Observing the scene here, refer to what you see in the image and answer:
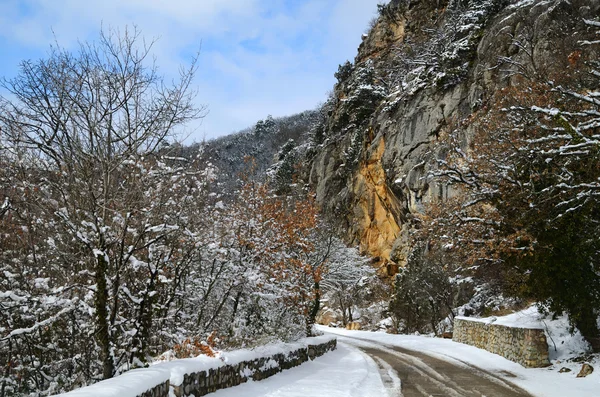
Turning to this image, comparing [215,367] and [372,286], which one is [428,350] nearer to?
[215,367]

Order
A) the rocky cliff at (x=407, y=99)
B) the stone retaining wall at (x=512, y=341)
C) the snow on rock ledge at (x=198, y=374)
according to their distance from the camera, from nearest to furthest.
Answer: the snow on rock ledge at (x=198, y=374)
the stone retaining wall at (x=512, y=341)
the rocky cliff at (x=407, y=99)

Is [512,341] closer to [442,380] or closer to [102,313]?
[442,380]

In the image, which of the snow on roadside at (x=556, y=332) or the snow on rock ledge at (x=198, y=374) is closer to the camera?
the snow on rock ledge at (x=198, y=374)

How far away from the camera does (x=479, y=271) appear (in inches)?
685

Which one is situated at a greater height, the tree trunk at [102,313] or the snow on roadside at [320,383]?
the tree trunk at [102,313]

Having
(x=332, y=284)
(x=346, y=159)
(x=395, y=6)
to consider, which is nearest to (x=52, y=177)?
(x=332, y=284)

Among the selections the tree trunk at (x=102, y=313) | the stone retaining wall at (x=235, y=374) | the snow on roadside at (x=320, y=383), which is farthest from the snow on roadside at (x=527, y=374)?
the tree trunk at (x=102, y=313)

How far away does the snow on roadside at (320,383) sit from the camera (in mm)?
8977

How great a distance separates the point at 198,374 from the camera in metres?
7.29

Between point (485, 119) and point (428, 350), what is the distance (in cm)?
1111

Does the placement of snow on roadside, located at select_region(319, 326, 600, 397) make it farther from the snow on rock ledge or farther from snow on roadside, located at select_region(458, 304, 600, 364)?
the snow on rock ledge

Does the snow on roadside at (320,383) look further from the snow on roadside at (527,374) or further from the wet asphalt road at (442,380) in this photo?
the snow on roadside at (527,374)

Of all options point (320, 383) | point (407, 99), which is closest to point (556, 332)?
point (320, 383)

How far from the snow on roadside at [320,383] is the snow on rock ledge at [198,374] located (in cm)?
23
